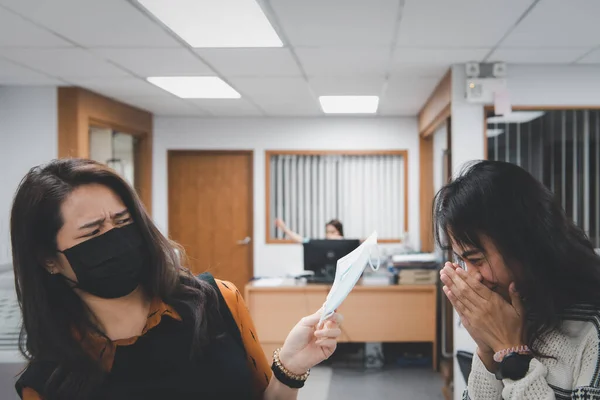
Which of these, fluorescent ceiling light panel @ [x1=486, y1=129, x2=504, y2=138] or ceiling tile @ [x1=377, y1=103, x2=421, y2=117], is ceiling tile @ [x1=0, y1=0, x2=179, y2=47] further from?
ceiling tile @ [x1=377, y1=103, x2=421, y2=117]

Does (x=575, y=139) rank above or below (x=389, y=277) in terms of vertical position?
above

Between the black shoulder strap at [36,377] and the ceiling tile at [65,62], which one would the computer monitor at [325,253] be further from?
the black shoulder strap at [36,377]

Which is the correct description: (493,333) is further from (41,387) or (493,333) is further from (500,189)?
(41,387)

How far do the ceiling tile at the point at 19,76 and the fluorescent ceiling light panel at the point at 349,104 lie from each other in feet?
7.91

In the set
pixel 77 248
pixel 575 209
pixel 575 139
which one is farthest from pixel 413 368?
pixel 77 248

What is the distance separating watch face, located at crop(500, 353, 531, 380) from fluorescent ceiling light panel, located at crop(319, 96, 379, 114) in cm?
399

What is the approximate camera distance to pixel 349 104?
5359 millimetres

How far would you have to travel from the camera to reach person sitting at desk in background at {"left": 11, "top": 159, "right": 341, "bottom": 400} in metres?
1.24

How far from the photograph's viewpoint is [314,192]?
6367 mm

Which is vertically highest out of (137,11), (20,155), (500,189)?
(137,11)

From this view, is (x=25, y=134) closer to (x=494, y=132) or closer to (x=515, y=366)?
(x=494, y=132)

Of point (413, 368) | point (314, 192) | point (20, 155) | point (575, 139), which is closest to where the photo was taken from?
point (575, 139)

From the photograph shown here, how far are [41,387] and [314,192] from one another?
17.2 feet

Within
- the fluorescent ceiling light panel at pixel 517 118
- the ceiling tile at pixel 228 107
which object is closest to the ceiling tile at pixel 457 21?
the fluorescent ceiling light panel at pixel 517 118
